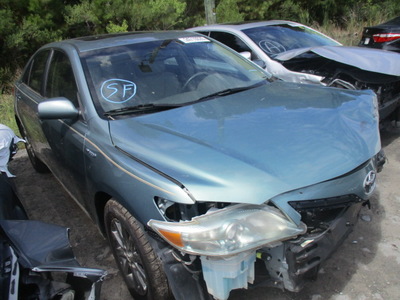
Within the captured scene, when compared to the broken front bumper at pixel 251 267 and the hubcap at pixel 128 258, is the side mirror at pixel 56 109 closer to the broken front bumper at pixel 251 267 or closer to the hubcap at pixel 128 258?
the hubcap at pixel 128 258

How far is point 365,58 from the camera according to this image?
4090 millimetres

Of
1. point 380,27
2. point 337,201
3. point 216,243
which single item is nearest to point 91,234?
point 216,243

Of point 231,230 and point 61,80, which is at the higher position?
point 61,80

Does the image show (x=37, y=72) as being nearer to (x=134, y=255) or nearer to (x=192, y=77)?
(x=192, y=77)

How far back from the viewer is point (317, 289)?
7.89 ft

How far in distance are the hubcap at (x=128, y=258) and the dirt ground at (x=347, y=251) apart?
25 cm

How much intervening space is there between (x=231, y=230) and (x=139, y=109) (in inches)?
49.2

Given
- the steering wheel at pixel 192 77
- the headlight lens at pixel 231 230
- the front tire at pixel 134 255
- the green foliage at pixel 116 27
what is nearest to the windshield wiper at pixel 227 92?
the steering wheel at pixel 192 77

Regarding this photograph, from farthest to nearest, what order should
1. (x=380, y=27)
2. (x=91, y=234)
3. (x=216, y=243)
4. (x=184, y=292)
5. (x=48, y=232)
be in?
(x=380, y=27) → (x=91, y=234) → (x=48, y=232) → (x=184, y=292) → (x=216, y=243)

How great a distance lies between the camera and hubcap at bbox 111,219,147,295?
7.47 ft

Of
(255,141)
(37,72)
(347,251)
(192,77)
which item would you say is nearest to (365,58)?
(192,77)

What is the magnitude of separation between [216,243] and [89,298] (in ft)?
2.27

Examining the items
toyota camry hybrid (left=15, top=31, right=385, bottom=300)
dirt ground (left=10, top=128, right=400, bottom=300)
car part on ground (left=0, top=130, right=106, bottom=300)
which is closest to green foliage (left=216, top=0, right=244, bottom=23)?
dirt ground (left=10, top=128, right=400, bottom=300)

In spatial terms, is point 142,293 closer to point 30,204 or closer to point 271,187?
point 271,187
